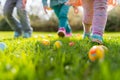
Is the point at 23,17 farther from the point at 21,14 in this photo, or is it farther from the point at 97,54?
the point at 97,54

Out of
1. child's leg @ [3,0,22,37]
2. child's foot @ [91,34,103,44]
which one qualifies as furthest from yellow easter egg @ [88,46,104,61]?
child's leg @ [3,0,22,37]

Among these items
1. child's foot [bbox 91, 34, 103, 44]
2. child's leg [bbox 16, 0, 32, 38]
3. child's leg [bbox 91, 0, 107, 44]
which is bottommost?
child's leg [bbox 16, 0, 32, 38]

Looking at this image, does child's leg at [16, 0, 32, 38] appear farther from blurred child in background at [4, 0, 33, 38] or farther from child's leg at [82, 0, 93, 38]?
child's leg at [82, 0, 93, 38]

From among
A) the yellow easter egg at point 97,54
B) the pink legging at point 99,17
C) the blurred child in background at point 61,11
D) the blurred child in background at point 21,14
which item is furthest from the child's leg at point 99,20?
the blurred child in background at point 21,14

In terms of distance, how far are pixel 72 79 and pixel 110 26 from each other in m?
9.19

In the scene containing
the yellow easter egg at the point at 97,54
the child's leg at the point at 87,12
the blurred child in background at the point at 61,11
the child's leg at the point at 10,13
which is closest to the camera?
the yellow easter egg at the point at 97,54

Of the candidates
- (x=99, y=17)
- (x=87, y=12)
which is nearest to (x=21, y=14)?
(x=87, y=12)

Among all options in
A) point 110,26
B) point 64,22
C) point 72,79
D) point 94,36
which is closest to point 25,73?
point 72,79

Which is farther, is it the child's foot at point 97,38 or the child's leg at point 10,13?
the child's leg at point 10,13

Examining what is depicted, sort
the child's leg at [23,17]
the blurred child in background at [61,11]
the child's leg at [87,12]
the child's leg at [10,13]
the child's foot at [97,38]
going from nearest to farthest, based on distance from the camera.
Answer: the child's foot at [97,38], the child's leg at [87,12], the blurred child in background at [61,11], the child's leg at [23,17], the child's leg at [10,13]

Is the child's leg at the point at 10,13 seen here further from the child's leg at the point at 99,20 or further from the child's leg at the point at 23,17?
the child's leg at the point at 99,20

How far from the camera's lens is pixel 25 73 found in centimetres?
132

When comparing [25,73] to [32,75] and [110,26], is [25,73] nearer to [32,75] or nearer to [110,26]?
[32,75]

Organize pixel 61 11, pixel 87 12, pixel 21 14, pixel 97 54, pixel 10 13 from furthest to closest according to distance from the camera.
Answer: pixel 10 13
pixel 21 14
pixel 61 11
pixel 87 12
pixel 97 54
